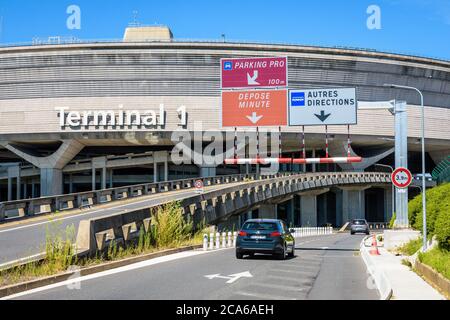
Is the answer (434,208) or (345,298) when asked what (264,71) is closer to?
(434,208)

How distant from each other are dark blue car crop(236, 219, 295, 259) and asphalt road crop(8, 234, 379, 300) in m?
0.91

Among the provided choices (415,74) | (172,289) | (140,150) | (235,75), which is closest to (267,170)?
(140,150)

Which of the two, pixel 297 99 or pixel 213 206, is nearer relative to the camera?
pixel 297 99

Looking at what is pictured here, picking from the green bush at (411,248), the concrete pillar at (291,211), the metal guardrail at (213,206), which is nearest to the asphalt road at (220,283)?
the metal guardrail at (213,206)

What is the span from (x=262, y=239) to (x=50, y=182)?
2364 inches

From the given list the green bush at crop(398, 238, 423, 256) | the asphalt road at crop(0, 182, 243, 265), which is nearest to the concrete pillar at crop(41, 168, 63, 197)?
the asphalt road at crop(0, 182, 243, 265)

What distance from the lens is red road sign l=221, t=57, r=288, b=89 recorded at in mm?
29891

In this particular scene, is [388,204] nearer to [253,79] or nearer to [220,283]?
[253,79]

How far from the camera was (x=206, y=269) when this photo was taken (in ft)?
51.6

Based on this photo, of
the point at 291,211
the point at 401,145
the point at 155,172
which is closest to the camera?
the point at 401,145

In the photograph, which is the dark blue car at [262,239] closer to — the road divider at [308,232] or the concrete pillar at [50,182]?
the road divider at [308,232]

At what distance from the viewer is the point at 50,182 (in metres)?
74.1

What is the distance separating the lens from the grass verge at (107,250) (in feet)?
41.1

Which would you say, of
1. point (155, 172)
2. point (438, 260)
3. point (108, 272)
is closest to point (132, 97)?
point (155, 172)
